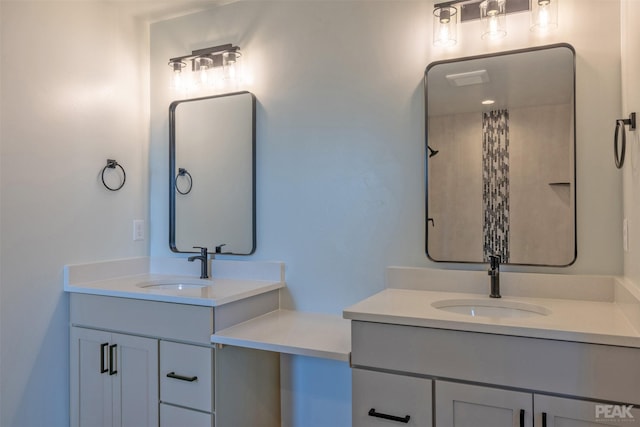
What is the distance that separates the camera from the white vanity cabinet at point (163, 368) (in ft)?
5.57

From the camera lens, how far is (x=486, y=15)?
5.67 feet

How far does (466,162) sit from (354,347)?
0.89 metres

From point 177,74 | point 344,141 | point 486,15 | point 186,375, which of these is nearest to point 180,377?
point 186,375

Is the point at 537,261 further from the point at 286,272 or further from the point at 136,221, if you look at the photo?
the point at 136,221

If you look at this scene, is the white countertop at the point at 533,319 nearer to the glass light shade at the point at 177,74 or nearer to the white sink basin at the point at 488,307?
the white sink basin at the point at 488,307

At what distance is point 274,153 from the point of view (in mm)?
2170

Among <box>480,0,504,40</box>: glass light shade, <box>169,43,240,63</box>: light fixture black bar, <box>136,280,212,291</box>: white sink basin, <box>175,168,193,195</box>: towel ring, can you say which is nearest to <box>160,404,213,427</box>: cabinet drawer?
<box>136,280,212,291</box>: white sink basin

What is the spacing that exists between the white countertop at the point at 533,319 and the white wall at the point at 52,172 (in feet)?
4.78

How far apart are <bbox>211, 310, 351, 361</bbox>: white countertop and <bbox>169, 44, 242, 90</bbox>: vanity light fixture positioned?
4.16 ft

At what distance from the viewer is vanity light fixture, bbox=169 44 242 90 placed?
226cm

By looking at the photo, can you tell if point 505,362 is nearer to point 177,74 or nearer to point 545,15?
point 545,15

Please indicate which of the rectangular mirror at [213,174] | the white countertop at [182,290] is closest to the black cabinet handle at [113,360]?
the white countertop at [182,290]

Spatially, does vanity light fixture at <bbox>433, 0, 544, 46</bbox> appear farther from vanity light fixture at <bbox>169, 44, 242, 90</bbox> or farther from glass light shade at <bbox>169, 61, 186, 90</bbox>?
glass light shade at <bbox>169, 61, 186, 90</bbox>

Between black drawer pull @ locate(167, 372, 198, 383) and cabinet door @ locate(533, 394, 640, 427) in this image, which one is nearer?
cabinet door @ locate(533, 394, 640, 427)
